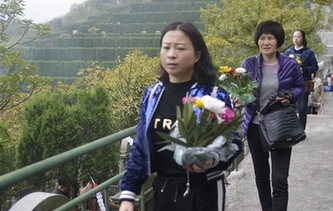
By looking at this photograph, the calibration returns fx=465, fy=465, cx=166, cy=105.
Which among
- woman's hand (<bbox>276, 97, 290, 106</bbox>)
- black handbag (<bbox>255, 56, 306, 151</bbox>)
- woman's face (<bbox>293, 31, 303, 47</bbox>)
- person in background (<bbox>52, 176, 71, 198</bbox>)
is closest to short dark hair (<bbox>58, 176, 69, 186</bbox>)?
person in background (<bbox>52, 176, 71, 198</bbox>)

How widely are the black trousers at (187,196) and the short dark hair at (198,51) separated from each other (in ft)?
1.57

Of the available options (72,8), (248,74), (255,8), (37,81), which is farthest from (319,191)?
(72,8)

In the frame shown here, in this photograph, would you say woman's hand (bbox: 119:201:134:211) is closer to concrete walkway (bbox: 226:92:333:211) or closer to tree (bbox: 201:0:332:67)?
concrete walkway (bbox: 226:92:333:211)

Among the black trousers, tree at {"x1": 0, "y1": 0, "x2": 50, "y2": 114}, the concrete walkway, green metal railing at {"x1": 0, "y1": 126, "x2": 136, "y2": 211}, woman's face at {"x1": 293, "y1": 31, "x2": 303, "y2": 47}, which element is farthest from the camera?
tree at {"x1": 0, "y1": 0, "x2": 50, "y2": 114}

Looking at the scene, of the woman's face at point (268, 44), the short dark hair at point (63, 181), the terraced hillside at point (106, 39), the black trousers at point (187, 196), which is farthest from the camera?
the terraced hillside at point (106, 39)

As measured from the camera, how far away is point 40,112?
53.5 ft

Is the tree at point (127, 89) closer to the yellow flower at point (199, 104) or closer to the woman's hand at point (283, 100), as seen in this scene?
the woman's hand at point (283, 100)

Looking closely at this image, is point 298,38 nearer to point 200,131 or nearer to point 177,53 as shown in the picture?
point 177,53

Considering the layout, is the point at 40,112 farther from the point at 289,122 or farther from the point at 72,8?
the point at 72,8

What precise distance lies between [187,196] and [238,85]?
1.33 meters

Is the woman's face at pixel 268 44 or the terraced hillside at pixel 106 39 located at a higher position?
the woman's face at pixel 268 44

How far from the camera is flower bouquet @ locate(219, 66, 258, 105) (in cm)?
318

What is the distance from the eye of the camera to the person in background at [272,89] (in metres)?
3.32

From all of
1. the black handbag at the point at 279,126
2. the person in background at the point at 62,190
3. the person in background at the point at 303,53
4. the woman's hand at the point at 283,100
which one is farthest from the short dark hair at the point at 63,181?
the woman's hand at the point at 283,100
